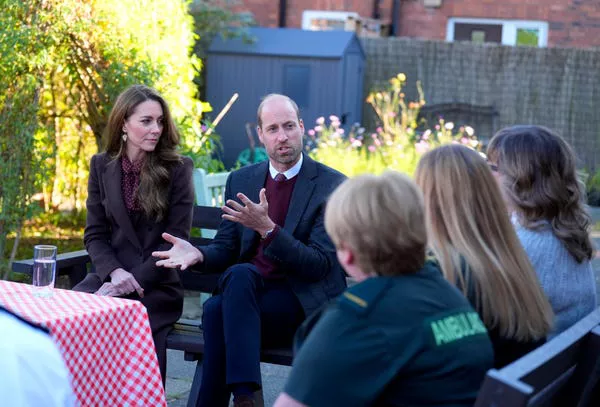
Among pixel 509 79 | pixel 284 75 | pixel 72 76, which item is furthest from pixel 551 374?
pixel 509 79

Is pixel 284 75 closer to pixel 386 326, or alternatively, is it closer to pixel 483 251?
pixel 483 251

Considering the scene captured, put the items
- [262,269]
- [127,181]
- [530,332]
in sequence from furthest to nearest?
[127,181] → [262,269] → [530,332]

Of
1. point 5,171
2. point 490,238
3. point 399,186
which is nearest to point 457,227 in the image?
point 490,238

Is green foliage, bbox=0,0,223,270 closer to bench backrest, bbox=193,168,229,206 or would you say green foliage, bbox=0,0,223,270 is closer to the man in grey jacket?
bench backrest, bbox=193,168,229,206

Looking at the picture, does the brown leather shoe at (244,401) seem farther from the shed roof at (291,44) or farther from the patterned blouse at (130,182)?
the shed roof at (291,44)

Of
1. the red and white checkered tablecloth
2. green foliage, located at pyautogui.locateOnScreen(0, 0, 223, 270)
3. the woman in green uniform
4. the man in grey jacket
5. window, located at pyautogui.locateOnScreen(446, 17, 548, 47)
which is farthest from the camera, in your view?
window, located at pyautogui.locateOnScreen(446, 17, 548, 47)

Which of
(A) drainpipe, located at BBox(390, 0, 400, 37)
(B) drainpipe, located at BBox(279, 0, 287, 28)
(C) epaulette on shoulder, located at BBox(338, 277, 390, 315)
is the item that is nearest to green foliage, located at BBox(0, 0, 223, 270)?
(C) epaulette on shoulder, located at BBox(338, 277, 390, 315)

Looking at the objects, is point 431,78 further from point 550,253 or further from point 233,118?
point 550,253

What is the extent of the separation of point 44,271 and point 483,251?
5.29ft

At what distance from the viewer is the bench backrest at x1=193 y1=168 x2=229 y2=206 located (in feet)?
19.2

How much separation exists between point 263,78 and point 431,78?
238cm

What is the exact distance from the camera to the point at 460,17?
1549 cm

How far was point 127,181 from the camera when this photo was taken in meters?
4.52

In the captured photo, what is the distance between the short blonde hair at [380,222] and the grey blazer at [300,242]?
1716mm
